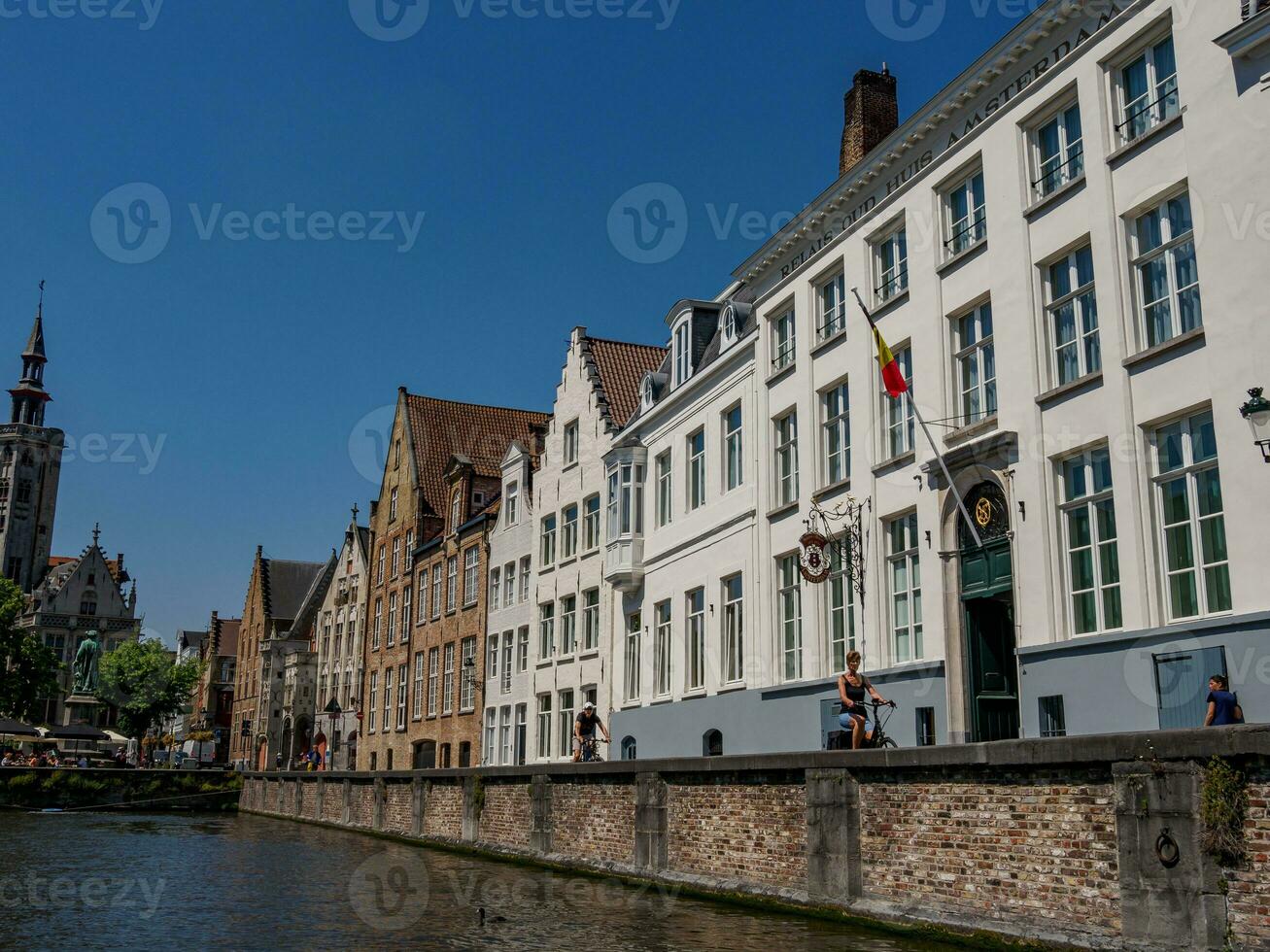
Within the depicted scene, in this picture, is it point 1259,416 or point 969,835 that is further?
point 1259,416

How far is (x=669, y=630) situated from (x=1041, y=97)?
16024mm

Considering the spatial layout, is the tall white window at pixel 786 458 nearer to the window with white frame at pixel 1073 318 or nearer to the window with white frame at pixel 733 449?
the window with white frame at pixel 733 449

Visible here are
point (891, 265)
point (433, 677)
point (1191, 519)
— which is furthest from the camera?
point (433, 677)

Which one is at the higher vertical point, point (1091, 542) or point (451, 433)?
point (451, 433)

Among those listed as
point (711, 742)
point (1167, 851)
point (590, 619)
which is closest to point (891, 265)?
point (711, 742)

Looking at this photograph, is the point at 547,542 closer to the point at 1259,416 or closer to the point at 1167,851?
the point at 1259,416

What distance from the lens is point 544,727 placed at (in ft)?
124

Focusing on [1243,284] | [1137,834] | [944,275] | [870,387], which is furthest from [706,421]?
[1137,834]

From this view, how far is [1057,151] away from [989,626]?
7233 mm

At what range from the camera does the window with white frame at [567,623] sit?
36625mm

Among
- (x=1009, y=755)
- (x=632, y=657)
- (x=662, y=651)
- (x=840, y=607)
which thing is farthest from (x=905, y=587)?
(x=632, y=657)

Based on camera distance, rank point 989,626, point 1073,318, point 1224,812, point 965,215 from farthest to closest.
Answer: point 965,215, point 989,626, point 1073,318, point 1224,812

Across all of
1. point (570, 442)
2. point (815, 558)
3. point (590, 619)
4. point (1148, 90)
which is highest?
point (570, 442)

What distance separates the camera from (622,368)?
3934 cm
